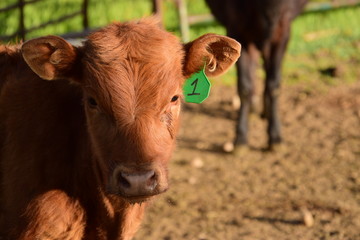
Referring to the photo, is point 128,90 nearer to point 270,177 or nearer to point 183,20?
point 270,177

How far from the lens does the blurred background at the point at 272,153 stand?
191 inches

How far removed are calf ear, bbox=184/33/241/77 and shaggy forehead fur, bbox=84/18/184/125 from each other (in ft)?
0.42

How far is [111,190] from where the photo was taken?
110 inches

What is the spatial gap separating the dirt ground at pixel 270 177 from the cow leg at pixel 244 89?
19 centimetres

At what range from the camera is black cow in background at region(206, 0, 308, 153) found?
232 inches

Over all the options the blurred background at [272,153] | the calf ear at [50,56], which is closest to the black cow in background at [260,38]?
the blurred background at [272,153]

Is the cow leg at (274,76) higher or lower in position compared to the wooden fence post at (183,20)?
lower

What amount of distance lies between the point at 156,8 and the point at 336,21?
375 centimetres

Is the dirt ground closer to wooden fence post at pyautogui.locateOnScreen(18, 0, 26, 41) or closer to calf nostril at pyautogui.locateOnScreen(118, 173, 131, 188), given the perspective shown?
calf nostril at pyautogui.locateOnScreen(118, 173, 131, 188)

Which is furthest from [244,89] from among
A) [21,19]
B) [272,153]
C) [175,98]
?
[175,98]

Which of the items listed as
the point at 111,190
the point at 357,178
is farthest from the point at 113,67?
the point at 357,178

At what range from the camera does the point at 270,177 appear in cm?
570

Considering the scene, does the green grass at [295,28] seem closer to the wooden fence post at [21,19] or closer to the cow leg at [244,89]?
the wooden fence post at [21,19]

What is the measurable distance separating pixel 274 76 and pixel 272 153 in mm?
820
